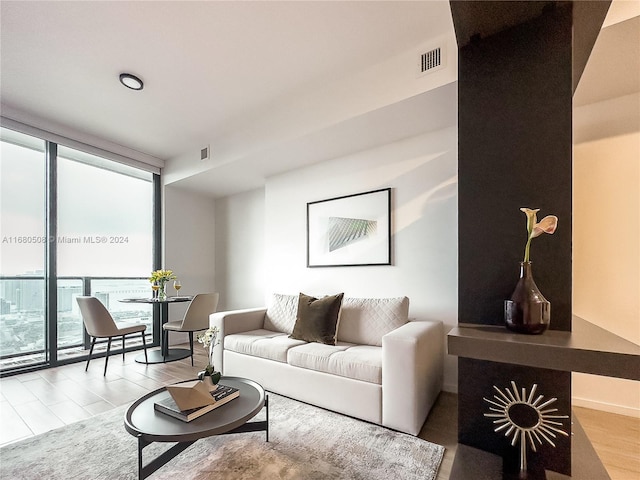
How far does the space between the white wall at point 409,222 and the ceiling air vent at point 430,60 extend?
2.47 feet

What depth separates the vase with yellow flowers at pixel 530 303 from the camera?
96 cm

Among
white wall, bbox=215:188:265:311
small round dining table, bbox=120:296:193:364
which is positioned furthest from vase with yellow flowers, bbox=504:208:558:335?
white wall, bbox=215:188:265:311

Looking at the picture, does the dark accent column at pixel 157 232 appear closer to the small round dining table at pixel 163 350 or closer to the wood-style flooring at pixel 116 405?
the small round dining table at pixel 163 350

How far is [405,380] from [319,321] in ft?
3.36

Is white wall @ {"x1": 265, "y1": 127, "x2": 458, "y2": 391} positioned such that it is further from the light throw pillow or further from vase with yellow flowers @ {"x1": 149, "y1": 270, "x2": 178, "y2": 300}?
vase with yellow flowers @ {"x1": 149, "y1": 270, "x2": 178, "y2": 300}

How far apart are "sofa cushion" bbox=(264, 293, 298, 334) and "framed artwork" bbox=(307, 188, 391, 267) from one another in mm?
558

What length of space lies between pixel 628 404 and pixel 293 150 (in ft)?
11.7

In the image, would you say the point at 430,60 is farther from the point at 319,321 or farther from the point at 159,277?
the point at 159,277

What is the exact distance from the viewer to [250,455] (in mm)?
1863

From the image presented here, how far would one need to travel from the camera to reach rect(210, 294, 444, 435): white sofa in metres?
2.09

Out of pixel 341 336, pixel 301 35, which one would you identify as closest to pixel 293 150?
pixel 301 35

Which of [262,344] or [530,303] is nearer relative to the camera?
[530,303]

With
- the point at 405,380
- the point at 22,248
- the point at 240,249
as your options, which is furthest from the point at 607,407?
the point at 22,248

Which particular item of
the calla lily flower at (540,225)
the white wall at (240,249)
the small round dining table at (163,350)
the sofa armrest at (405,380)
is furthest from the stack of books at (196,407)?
the white wall at (240,249)
